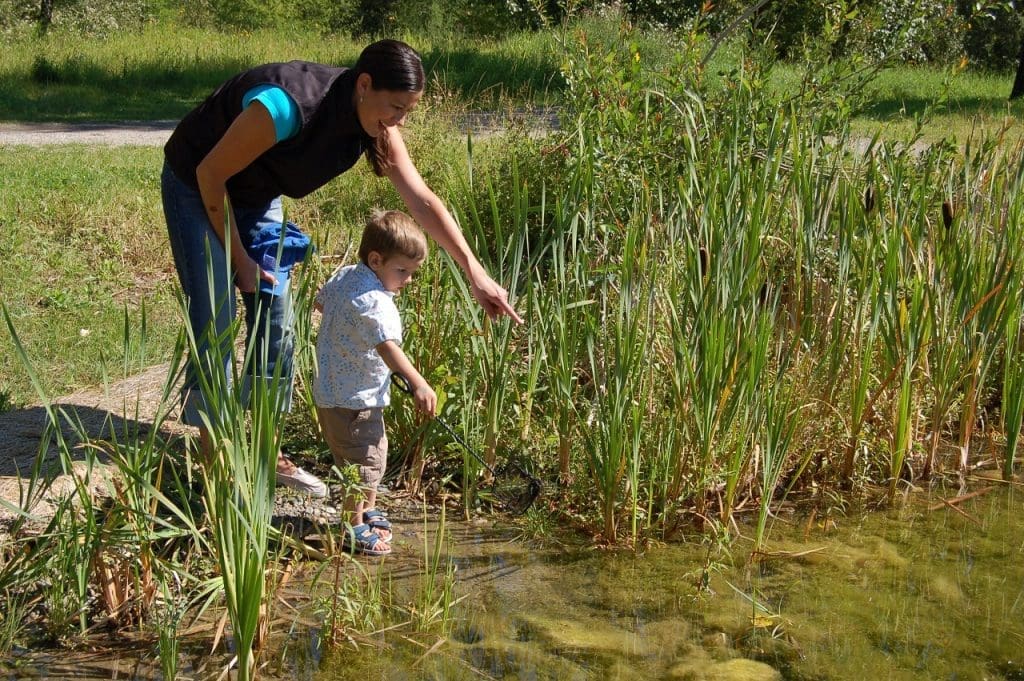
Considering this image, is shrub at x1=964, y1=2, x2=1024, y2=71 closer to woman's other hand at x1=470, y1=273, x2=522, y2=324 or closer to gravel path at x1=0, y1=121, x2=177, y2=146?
gravel path at x1=0, y1=121, x2=177, y2=146

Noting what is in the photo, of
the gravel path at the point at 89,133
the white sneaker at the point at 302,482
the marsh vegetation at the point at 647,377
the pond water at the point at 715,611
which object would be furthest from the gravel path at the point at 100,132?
the pond water at the point at 715,611

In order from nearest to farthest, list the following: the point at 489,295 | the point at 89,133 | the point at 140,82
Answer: the point at 489,295
the point at 89,133
the point at 140,82

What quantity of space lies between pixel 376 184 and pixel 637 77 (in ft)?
9.15

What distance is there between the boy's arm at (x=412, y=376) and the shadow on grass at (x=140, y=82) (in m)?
9.47

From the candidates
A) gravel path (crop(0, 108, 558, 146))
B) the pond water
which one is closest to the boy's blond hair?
the pond water

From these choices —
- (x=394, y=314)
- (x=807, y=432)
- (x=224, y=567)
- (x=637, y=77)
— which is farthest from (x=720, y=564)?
(x=637, y=77)

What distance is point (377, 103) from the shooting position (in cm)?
303

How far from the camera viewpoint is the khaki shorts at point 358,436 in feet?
11.3

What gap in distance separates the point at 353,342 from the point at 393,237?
0.34 m

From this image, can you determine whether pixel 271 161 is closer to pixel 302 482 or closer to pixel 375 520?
pixel 302 482

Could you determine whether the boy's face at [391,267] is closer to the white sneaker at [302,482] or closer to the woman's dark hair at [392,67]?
the woman's dark hair at [392,67]

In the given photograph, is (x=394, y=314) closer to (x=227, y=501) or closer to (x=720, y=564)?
(x=227, y=501)

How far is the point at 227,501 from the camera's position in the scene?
7.97 feet

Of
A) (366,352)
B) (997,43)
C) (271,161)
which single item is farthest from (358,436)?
(997,43)
